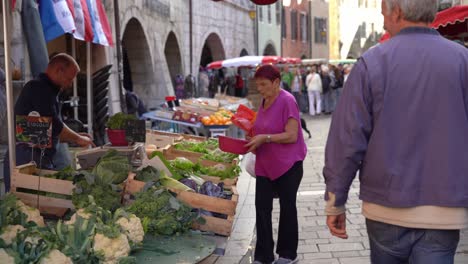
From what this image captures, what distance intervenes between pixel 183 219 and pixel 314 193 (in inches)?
192

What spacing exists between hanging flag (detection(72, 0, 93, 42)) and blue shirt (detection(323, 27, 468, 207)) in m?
6.95

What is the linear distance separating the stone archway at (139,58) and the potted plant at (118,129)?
12271 mm

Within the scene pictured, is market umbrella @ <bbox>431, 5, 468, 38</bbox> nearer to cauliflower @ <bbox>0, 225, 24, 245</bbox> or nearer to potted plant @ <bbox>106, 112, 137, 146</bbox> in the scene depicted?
potted plant @ <bbox>106, 112, 137, 146</bbox>

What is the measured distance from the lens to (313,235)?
6727 mm

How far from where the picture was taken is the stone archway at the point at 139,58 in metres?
18.5

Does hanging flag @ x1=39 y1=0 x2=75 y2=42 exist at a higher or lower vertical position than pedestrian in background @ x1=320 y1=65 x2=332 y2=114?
higher

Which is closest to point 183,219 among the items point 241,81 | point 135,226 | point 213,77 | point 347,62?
point 135,226

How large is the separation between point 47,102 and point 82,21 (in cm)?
438

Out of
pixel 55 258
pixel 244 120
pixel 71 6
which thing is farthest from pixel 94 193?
pixel 71 6

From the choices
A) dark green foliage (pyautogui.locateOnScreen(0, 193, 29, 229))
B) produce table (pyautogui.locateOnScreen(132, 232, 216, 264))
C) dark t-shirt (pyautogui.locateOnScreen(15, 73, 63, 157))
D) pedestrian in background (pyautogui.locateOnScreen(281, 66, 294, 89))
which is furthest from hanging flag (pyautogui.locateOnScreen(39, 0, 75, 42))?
pedestrian in background (pyautogui.locateOnScreen(281, 66, 294, 89))

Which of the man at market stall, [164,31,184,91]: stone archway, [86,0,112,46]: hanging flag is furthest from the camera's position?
[164,31,184,91]: stone archway

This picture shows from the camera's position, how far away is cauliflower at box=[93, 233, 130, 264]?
3453 millimetres

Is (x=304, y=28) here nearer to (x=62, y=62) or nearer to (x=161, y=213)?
(x=62, y=62)

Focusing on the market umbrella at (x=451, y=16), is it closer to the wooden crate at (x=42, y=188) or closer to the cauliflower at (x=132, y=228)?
the wooden crate at (x=42, y=188)
